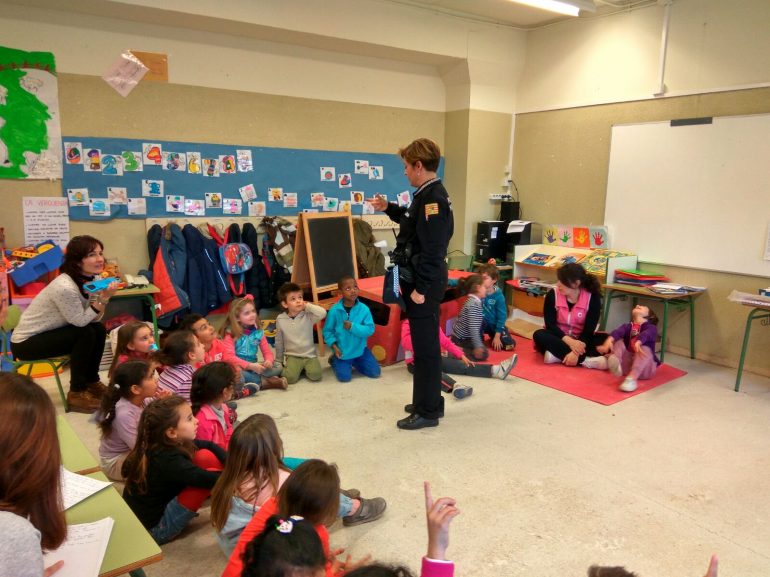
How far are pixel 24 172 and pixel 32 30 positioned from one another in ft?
3.45

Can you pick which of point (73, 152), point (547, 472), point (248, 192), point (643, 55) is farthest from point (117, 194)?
point (643, 55)

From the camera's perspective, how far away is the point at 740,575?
2.02m

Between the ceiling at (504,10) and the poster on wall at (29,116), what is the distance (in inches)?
120

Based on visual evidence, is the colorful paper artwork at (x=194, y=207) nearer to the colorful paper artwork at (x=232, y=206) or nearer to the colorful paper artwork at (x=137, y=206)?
the colorful paper artwork at (x=232, y=206)

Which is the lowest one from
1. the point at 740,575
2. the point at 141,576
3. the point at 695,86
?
the point at 740,575

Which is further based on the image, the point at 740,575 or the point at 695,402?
the point at 695,402

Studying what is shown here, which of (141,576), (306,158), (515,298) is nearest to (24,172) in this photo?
(306,158)

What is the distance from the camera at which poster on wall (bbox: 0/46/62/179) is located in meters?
4.05

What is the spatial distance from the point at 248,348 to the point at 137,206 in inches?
70.7

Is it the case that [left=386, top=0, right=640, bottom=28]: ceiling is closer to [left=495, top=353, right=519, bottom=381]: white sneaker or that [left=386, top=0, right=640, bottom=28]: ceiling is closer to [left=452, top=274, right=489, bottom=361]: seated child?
[left=452, top=274, right=489, bottom=361]: seated child

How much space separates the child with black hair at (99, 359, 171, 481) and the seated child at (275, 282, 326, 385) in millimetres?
1581

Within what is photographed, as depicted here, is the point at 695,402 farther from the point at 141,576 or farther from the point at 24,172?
the point at 24,172

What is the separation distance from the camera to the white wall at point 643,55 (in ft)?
14.0

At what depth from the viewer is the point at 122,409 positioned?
2.34 metres
